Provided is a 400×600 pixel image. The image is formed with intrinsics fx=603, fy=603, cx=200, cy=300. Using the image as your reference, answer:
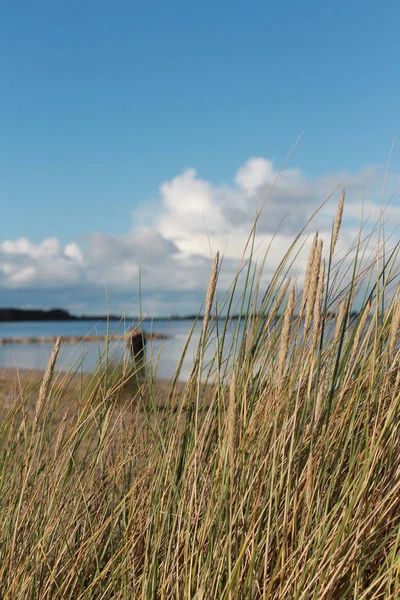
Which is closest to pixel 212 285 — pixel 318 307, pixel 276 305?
pixel 318 307

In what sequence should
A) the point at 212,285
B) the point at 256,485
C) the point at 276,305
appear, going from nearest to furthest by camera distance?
the point at 212,285 < the point at 256,485 < the point at 276,305

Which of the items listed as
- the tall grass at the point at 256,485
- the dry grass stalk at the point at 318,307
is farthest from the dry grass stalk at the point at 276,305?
the dry grass stalk at the point at 318,307

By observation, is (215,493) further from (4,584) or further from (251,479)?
(4,584)

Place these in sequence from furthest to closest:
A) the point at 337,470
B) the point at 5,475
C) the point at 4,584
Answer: the point at 5,475, the point at 4,584, the point at 337,470

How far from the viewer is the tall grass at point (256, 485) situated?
4.36ft

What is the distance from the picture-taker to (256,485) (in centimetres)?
147

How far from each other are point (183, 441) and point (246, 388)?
281 millimetres

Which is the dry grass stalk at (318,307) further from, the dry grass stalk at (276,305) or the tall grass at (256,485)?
the dry grass stalk at (276,305)

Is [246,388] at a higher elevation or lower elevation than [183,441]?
higher

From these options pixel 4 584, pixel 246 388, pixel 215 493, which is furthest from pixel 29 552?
pixel 246 388

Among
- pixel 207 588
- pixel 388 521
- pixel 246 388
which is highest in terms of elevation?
pixel 246 388

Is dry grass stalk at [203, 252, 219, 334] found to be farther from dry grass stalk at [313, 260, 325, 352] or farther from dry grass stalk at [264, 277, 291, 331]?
dry grass stalk at [264, 277, 291, 331]

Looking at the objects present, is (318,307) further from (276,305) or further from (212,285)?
(276,305)

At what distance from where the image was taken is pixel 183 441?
1674 millimetres
